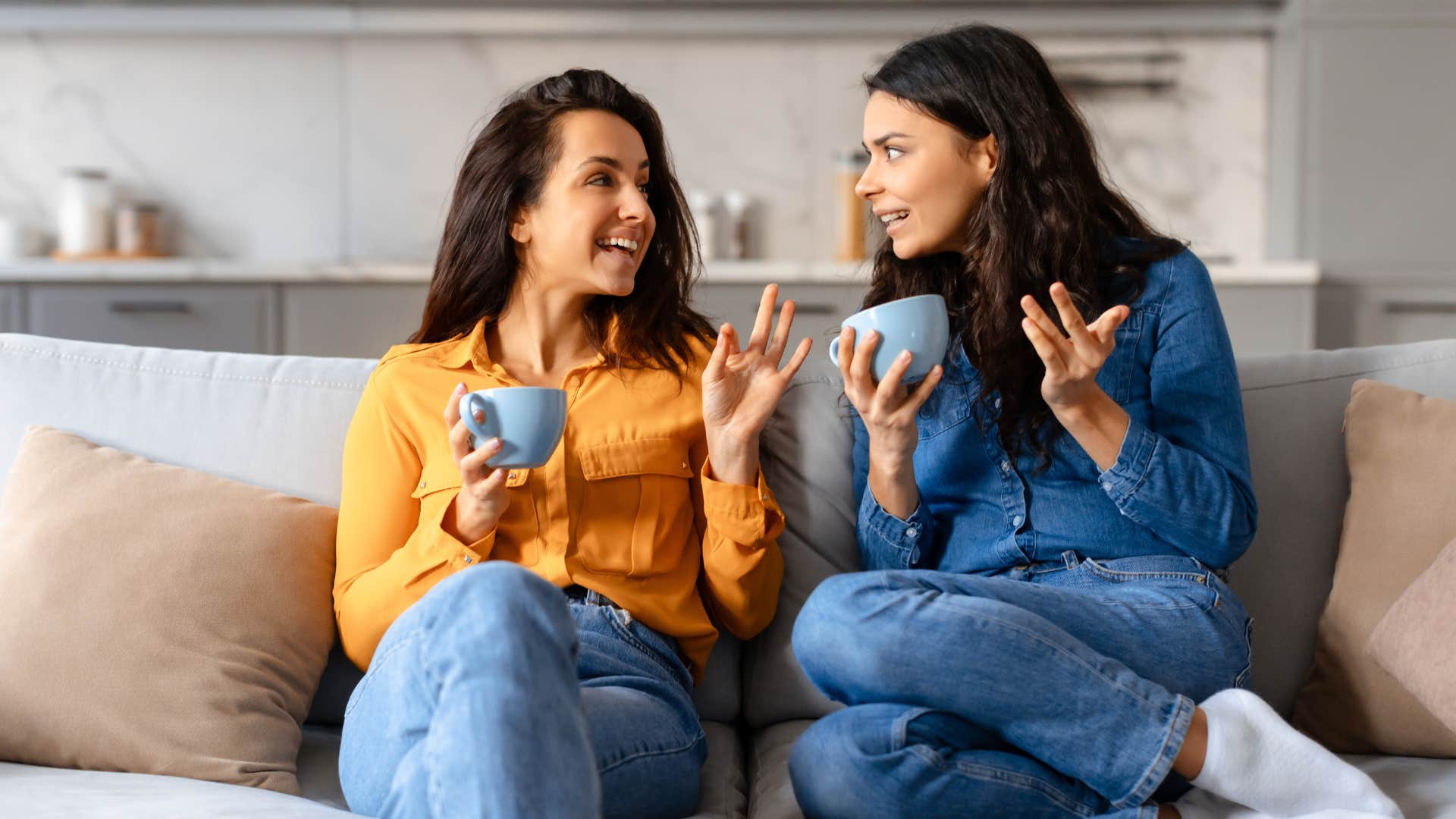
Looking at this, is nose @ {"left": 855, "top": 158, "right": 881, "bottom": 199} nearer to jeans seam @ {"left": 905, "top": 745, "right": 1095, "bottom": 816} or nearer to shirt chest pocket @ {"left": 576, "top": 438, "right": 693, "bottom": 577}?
shirt chest pocket @ {"left": 576, "top": 438, "right": 693, "bottom": 577}

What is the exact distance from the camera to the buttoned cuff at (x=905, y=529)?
151cm

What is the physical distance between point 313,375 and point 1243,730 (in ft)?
3.92

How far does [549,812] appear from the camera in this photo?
96cm

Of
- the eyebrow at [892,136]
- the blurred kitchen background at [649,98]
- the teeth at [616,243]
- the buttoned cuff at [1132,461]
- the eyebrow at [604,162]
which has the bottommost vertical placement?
the buttoned cuff at [1132,461]

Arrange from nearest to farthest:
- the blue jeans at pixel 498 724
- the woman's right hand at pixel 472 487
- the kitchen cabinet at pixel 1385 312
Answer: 1. the blue jeans at pixel 498 724
2. the woman's right hand at pixel 472 487
3. the kitchen cabinet at pixel 1385 312

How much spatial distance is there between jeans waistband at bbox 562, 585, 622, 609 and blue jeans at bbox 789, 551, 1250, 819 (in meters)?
0.25

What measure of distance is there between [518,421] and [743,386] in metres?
0.32

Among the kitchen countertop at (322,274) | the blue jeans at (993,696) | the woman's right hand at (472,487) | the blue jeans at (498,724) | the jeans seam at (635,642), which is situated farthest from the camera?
the kitchen countertop at (322,274)

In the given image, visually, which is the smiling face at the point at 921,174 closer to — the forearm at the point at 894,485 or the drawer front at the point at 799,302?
the forearm at the point at 894,485

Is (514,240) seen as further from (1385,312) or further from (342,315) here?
(1385,312)

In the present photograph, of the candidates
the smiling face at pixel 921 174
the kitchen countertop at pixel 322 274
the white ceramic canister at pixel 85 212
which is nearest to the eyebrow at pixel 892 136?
the smiling face at pixel 921 174

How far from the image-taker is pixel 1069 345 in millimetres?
1296

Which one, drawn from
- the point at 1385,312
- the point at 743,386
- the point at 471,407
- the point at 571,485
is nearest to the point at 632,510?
the point at 571,485

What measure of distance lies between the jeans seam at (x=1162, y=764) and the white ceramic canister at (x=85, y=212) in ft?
12.0
